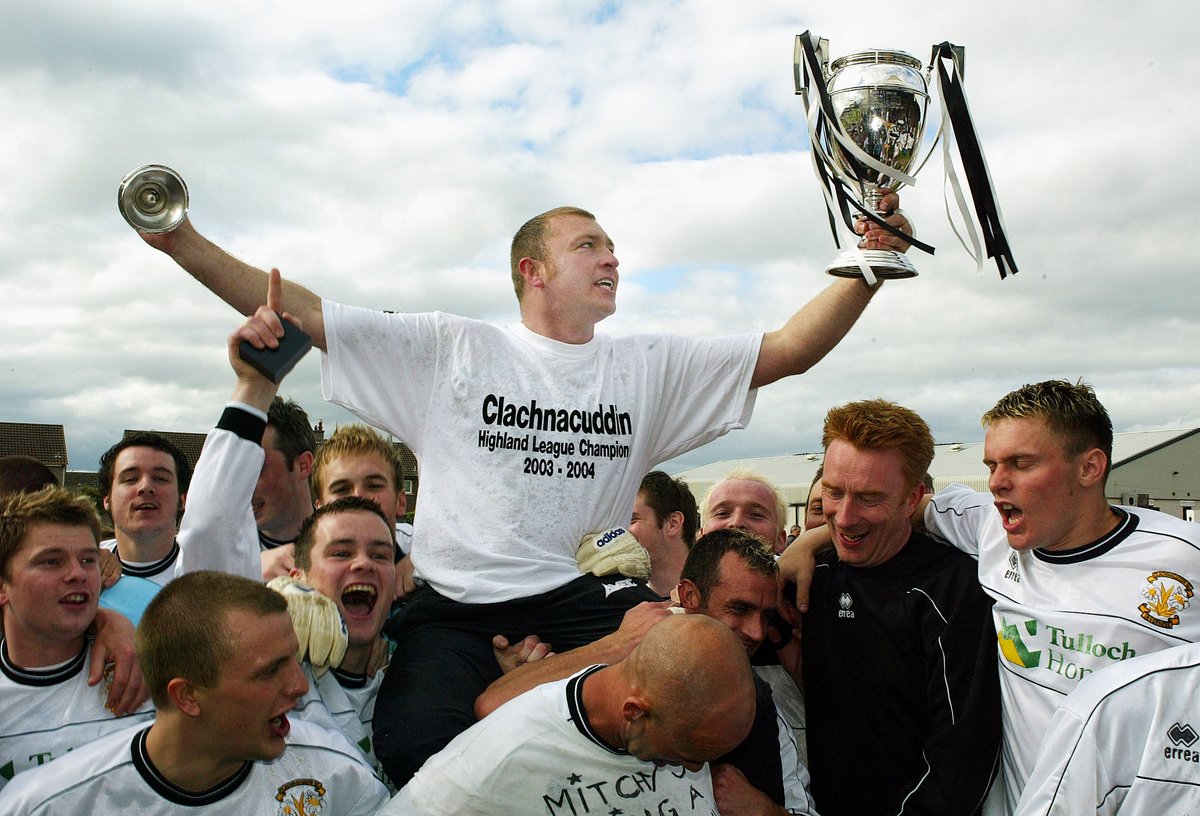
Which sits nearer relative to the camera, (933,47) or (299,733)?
(299,733)

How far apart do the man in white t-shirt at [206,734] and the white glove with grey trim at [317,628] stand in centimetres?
41

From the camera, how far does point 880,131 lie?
Result: 4.08 metres

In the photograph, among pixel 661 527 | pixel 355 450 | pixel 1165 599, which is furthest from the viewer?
pixel 661 527

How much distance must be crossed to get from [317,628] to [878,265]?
2.47 meters

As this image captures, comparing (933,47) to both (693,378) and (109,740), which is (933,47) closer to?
(693,378)

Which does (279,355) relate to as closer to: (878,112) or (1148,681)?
(878,112)

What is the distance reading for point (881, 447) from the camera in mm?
3855

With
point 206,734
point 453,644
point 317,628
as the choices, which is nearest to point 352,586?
point 317,628

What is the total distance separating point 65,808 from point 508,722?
1.28m

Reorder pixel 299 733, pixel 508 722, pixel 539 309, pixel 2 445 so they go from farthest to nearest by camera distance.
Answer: pixel 2 445 → pixel 539 309 → pixel 299 733 → pixel 508 722

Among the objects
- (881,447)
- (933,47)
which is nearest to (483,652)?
(881,447)

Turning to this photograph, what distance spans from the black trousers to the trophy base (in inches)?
59.1

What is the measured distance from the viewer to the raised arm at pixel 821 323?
13.0ft

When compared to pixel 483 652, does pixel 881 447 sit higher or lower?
higher
